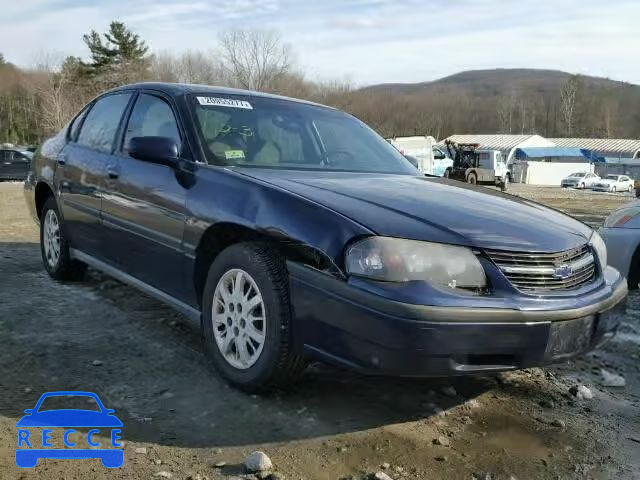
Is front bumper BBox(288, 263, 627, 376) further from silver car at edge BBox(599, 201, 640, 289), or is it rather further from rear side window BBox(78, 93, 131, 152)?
silver car at edge BBox(599, 201, 640, 289)

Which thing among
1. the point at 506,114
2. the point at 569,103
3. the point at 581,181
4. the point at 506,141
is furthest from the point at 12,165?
the point at 569,103

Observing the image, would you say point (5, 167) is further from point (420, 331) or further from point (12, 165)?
point (420, 331)

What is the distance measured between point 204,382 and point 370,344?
1.07 metres

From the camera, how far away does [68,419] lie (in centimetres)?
276

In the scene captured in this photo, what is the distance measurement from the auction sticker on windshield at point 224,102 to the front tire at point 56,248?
1.77 m

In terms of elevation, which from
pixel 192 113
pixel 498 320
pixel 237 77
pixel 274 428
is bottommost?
pixel 274 428

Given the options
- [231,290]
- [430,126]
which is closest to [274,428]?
[231,290]

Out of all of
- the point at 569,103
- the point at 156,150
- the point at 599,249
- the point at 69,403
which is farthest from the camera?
the point at 569,103

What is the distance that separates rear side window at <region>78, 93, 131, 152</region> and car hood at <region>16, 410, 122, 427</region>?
2.01 metres

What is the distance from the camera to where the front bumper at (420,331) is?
2.50 meters

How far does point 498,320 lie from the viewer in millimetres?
2574

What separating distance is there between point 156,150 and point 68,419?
1.44 m

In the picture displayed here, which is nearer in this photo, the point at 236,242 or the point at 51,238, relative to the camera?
the point at 236,242

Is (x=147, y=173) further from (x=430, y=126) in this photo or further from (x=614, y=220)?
(x=430, y=126)
